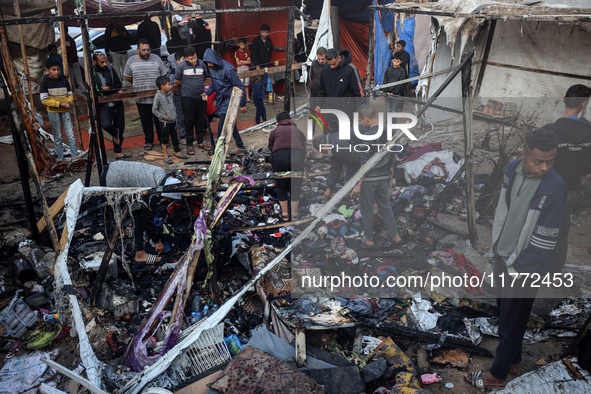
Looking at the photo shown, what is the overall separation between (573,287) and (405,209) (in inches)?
95.5

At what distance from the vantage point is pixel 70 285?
3732 mm

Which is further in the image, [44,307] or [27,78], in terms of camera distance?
[27,78]

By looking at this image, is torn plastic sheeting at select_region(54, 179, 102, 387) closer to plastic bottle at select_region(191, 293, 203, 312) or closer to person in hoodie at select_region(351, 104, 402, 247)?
plastic bottle at select_region(191, 293, 203, 312)

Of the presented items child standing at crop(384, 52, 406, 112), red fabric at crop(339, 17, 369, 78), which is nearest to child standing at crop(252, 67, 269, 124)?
child standing at crop(384, 52, 406, 112)

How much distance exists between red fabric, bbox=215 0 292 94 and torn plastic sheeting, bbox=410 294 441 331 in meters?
9.14

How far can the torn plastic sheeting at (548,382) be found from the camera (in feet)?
11.3

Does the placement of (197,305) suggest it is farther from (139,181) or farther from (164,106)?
(164,106)

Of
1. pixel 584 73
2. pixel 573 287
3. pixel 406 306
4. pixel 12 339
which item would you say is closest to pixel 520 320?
pixel 406 306

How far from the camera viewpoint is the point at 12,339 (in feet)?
13.6

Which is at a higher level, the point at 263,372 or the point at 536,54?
the point at 536,54

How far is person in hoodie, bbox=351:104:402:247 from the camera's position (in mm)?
5238

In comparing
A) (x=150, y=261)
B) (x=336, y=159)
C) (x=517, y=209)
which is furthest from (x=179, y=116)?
(x=517, y=209)

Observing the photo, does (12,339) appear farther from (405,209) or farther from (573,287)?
(573,287)

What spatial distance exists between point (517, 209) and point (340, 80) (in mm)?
4641
